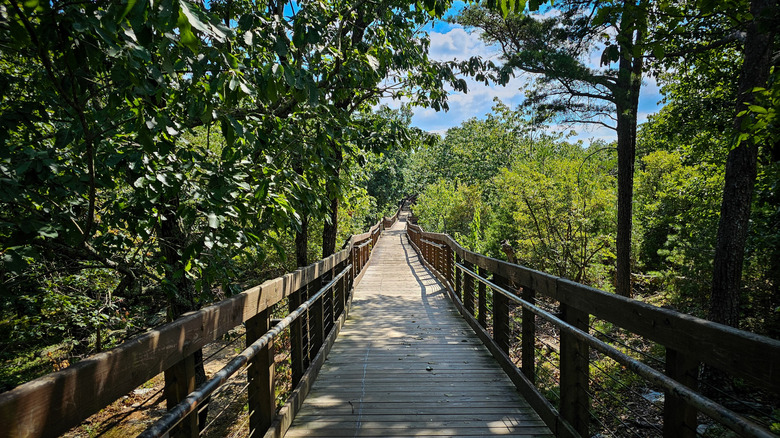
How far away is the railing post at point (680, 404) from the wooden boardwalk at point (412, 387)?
1.30m

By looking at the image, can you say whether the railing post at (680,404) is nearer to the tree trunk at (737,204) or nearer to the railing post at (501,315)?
the railing post at (501,315)

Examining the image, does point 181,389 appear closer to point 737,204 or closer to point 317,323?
point 317,323

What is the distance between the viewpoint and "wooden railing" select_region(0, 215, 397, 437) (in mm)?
1098

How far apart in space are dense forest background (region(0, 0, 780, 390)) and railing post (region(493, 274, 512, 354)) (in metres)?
2.13

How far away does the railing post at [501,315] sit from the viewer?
14.4 feet

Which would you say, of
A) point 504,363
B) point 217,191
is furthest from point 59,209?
point 504,363

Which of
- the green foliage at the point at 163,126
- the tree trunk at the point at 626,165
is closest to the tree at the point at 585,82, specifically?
the tree trunk at the point at 626,165

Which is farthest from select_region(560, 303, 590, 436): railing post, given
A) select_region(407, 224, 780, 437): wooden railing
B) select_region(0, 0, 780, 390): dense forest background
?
select_region(0, 0, 780, 390): dense forest background

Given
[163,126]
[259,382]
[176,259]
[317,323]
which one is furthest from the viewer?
[176,259]

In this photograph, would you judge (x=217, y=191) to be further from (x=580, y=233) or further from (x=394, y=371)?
(x=580, y=233)

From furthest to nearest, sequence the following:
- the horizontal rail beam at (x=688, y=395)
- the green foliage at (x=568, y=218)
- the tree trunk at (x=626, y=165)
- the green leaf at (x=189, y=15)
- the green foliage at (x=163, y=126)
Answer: the green foliage at (x=568, y=218)
the tree trunk at (x=626, y=165)
the green foliage at (x=163, y=126)
the green leaf at (x=189, y=15)
the horizontal rail beam at (x=688, y=395)

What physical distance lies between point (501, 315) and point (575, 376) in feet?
5.71

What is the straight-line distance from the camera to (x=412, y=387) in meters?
3.94

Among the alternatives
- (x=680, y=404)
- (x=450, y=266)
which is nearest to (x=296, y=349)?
(x=680, y=404)
